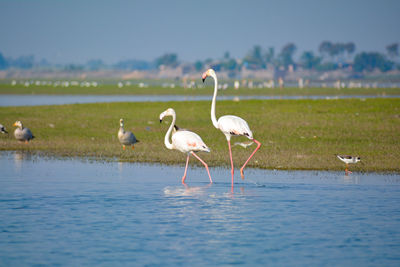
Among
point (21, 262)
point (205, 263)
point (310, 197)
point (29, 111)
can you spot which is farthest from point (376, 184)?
point (29, 111)

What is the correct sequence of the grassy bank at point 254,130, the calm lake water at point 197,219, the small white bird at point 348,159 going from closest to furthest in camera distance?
the calm lake water at point 197,219, the small white bird at point 348,159, the grassy bank at point 254,130

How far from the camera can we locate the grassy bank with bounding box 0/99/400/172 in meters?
20.6

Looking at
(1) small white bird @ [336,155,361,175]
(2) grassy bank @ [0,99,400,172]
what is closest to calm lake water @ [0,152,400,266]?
(1) small white bird @ [336,155,361,175]

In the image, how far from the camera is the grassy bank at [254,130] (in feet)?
67.7

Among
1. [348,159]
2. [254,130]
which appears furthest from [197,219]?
[254,130]

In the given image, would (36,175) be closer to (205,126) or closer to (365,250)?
(365,250)

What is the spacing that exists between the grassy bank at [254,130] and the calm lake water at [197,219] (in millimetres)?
2806

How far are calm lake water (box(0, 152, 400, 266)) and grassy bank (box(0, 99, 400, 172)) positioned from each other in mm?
2806

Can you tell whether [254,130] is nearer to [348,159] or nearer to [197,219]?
[348,159]

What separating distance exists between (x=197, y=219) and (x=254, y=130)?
1627 centimetres

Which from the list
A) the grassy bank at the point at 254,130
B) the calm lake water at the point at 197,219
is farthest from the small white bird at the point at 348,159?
the calm lake water at the point at 197,219

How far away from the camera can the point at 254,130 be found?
28.1m

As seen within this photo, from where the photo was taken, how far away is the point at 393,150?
21.9m

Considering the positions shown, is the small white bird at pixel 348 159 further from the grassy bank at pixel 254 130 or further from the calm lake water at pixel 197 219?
the calm lake water at pixel 197 219
